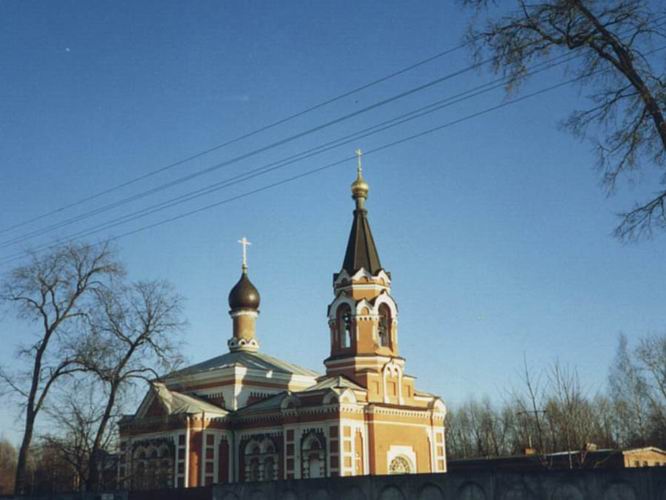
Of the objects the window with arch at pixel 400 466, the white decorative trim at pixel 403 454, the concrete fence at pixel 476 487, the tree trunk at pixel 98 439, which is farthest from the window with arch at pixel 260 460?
the concrete fence at pixel 476 487

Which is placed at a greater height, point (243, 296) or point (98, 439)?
point (243, 296)

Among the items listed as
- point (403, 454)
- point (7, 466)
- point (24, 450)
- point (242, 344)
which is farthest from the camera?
point (7, 466)

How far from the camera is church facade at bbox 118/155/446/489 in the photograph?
109ft

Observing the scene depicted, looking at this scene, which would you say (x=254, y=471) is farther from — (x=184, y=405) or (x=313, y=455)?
(x=184, y=405)

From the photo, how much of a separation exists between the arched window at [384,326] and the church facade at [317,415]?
1.9 inches

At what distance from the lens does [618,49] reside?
11391 millimetres

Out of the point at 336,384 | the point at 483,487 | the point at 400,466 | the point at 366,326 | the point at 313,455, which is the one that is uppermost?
the point at 366,326

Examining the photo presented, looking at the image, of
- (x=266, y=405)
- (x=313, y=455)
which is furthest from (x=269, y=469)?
(x=266, y=405)

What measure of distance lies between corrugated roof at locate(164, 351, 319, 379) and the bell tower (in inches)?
159

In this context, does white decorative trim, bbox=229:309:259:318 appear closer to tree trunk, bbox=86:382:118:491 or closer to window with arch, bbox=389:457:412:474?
window with arch, bbox=389:457:412:474

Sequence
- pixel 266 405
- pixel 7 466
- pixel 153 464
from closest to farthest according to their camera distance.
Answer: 1. pixel 153 464
2. pixel 266 405
3. pixel 7 466

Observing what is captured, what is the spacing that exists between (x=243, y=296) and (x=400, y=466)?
1303cm

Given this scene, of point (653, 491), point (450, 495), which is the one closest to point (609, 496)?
point (653, 491)

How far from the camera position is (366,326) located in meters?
36.2
